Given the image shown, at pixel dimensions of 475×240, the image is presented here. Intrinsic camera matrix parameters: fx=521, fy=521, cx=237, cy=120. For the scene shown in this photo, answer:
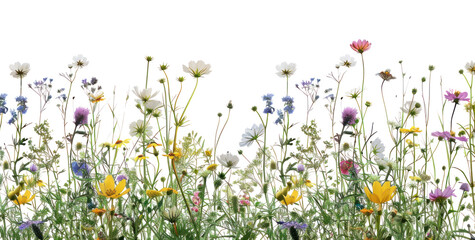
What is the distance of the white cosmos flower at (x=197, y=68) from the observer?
6.43 feet

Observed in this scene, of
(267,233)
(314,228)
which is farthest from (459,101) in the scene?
(267,233)

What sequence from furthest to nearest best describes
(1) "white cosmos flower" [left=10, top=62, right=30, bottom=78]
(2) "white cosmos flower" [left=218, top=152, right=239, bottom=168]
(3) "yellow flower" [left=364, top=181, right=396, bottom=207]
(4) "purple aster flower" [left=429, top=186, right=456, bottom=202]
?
(1) "white cosmos flower" [left=10, top=62, right=30, bottom=78]
(2) "white cosmos flower" [left=218, top=152, right=239, bottom=168]
(4) "purple aster flower" [left=429, top=186, right=456, bottom=202]
(3) "yellow flower" [left=364, top=181, right=396, bottom=207]

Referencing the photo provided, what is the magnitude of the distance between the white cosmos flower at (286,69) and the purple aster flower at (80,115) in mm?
904

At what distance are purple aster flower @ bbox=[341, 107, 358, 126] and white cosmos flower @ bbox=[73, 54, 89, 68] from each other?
1.31 m

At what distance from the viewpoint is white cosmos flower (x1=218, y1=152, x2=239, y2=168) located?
6.62 feet

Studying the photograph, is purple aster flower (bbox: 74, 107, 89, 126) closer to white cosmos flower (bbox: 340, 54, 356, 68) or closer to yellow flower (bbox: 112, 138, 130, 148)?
yellow flower (bbox: 112, 138, 130, 148)

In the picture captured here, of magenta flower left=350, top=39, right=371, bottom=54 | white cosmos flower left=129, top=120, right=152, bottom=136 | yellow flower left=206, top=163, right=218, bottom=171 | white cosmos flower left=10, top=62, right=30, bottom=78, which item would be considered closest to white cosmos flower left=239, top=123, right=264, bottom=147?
yellow flower left=206, top=163, right=218, bottom=171

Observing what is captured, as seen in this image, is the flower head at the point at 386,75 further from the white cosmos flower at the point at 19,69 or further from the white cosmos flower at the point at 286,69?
the white cosmos flower at the point at 19,69

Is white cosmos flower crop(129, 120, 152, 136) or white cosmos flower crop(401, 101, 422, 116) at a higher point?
white cosmos flower crop(401, 101, 422, 116)

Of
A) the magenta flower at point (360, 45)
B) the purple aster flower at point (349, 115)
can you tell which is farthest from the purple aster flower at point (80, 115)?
the magenta flower at point (360, 45)

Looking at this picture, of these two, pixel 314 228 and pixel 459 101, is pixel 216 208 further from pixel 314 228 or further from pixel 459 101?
pixel 459 101

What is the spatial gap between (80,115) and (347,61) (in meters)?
1.27

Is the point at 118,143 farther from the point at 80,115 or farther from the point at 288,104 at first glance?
the point at 288,104

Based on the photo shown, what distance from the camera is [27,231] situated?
226cm
